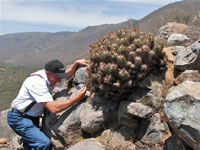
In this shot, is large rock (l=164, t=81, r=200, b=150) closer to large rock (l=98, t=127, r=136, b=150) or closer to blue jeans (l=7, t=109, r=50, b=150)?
large rock (l=98, t=127, r=136, b=150)

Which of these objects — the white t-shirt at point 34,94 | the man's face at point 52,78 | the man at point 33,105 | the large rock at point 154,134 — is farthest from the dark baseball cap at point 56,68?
the large rock at point 154,134

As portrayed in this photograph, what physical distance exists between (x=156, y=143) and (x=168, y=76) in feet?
5.11

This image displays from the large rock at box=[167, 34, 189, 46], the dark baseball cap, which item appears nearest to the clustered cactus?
the dark baseball cap

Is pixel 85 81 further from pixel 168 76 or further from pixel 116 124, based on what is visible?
pixel 168 76

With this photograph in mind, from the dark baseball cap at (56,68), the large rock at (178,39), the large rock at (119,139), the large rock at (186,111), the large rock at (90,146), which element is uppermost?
the large rock at (178,39)

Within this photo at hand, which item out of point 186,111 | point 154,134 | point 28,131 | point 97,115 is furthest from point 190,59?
point 28,131

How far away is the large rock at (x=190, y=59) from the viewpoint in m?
4.64

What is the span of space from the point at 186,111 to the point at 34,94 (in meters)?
3.19

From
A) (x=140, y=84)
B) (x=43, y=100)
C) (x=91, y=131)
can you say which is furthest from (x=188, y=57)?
(x=43, y=100)

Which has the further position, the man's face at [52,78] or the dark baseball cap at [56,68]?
the man's face at [52,78]

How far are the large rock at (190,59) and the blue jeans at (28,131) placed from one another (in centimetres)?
354

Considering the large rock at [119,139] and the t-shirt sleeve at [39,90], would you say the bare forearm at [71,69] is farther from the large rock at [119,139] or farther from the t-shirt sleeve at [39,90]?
the large rock at [119,139]

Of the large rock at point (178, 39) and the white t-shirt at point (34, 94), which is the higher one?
the large rock at point (178, 39)

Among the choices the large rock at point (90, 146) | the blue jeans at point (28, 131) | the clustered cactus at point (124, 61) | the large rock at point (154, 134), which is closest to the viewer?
the large rock at point (154, 134)
